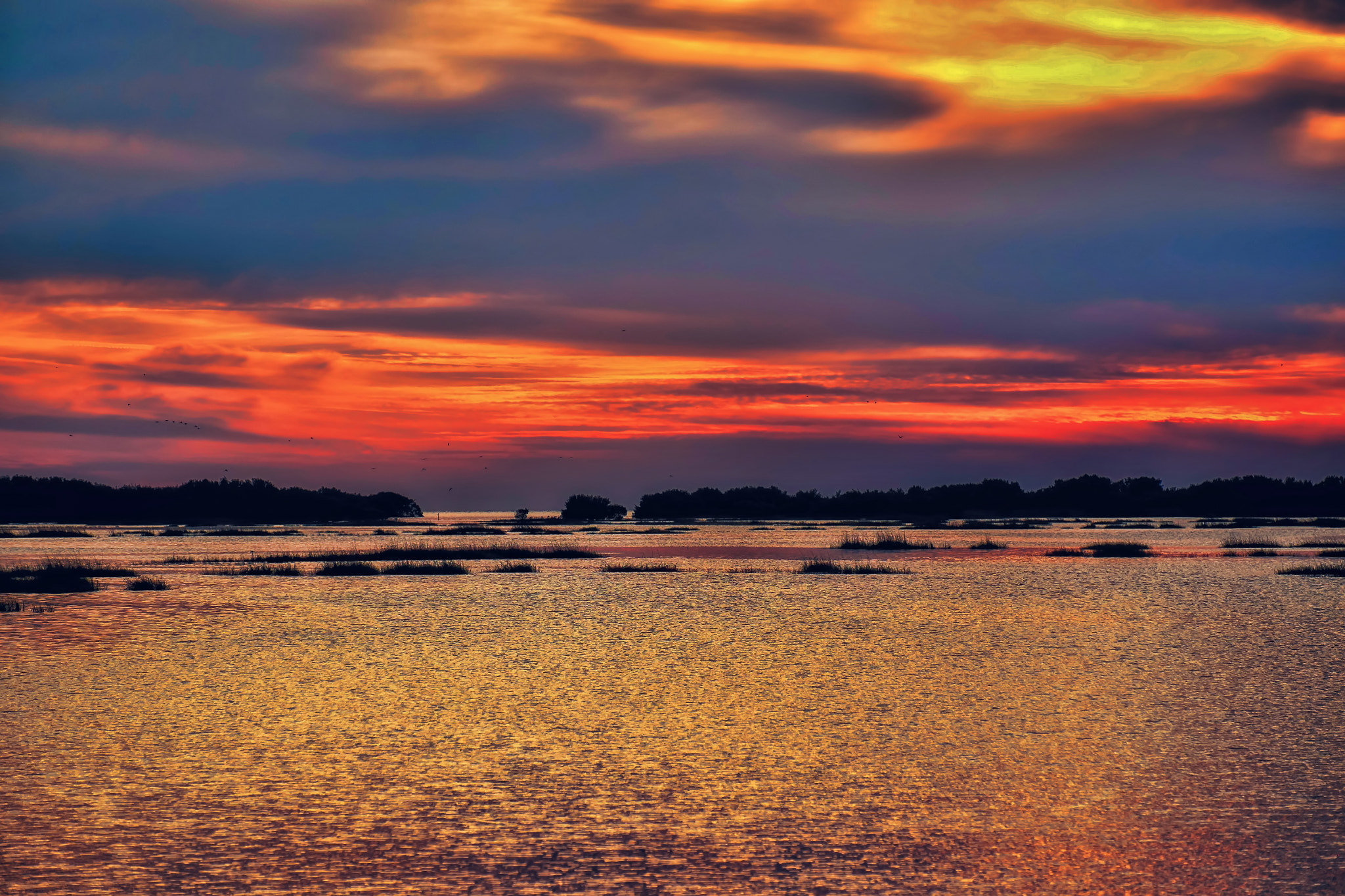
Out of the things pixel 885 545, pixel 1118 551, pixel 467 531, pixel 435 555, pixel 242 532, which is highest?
pixel 1118 551

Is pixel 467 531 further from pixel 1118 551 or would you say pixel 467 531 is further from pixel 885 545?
pixel 1118 551

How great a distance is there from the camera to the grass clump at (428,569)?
118 ft

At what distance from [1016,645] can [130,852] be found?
44.8 feet

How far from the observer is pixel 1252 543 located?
5069 centimetres

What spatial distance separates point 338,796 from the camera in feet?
29.4

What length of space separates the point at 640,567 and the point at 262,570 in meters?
11.8

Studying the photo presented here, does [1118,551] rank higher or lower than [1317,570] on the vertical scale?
lower

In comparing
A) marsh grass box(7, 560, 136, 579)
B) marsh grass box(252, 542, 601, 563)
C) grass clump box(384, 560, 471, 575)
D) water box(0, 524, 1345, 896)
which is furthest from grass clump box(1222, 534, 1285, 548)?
marsh grass box(7, 560, 136, 579)

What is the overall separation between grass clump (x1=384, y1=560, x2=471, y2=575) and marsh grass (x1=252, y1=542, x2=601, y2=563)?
16.2ft

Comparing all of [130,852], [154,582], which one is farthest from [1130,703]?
[154,582]

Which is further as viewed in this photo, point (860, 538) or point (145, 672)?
point (860, 538)

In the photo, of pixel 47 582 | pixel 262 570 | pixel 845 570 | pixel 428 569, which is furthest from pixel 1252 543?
pixel 47 582

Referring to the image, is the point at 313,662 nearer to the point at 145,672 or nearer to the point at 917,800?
the point at 145,672

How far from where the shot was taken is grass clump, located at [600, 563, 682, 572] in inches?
1436
